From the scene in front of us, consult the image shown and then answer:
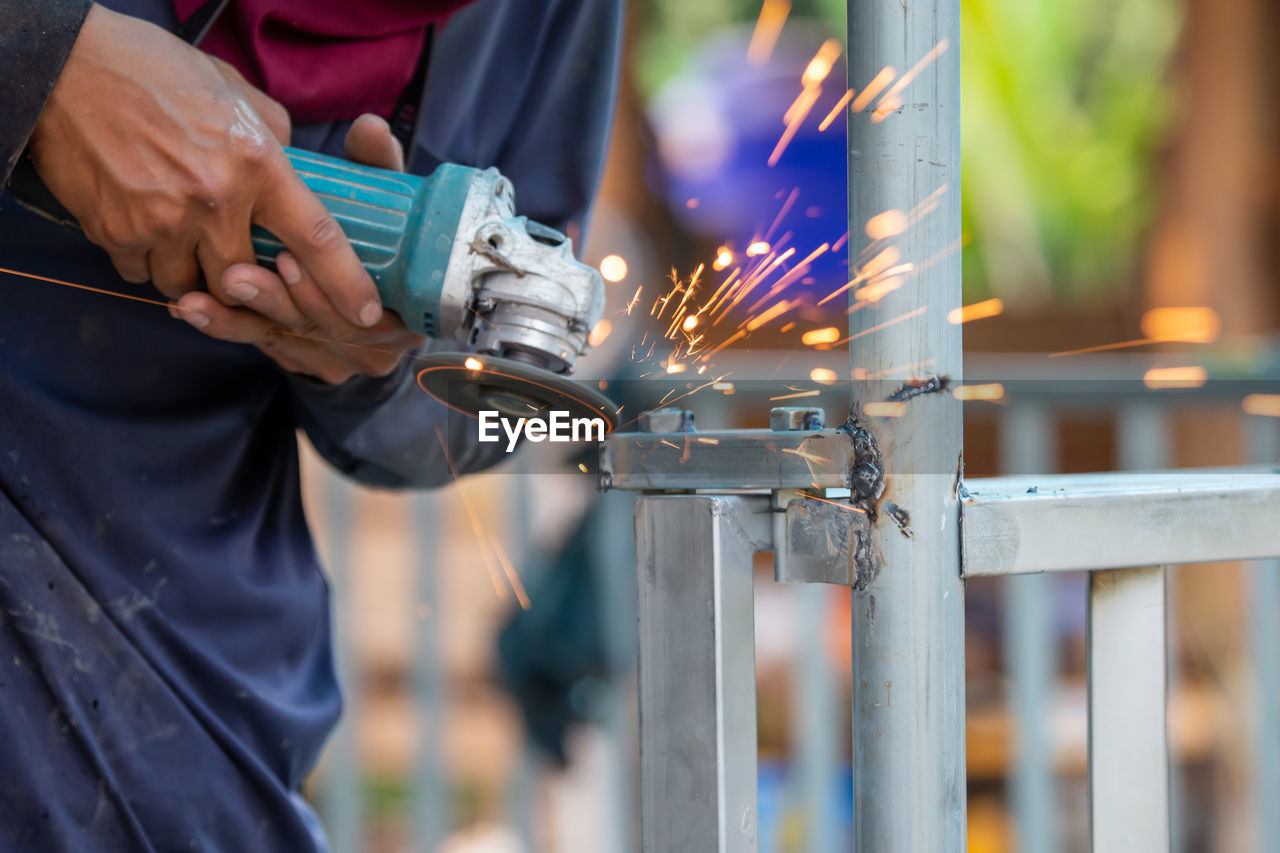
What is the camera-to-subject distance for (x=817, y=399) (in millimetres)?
2340

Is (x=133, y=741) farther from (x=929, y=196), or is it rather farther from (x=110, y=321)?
(x=929, y=196)

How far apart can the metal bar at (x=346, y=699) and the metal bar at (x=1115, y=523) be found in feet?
6.10

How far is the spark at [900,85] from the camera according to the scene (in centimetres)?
54

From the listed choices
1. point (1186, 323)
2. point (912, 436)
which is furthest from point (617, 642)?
point (1186, 323)

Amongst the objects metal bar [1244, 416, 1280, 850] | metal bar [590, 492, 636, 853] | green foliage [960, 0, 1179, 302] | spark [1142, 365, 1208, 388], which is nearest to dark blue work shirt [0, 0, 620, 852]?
metal bar [590, 492, 636, 853]

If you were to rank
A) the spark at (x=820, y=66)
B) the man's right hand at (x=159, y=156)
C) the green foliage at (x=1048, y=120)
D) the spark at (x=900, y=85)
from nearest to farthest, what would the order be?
the spark at (x=900, y=85)
the man's right hand at (x=159, y=156)
the spark at (x=820, y=66)
the green foliage at (x=1048, y=120)

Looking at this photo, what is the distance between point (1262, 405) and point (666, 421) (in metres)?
2.14

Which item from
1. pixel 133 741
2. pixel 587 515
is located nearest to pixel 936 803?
pixel 133 741

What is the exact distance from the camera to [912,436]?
1.81ft

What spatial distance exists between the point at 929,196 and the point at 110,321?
0.64m

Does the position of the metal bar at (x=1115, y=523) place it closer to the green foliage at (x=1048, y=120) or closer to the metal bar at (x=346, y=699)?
the metal bar at (x=346, y=699)

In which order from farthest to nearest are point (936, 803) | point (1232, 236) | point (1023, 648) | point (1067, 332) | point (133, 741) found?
point (1067, 332) < point (1232, 236) < point (1023, 648) < point (133, 741) < point (936, 803)

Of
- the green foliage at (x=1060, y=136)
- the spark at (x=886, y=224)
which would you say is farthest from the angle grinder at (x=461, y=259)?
the green foliage at (x=1060, y=136)

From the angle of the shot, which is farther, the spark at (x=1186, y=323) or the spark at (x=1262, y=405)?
the spark at (x=1186, y=323)
